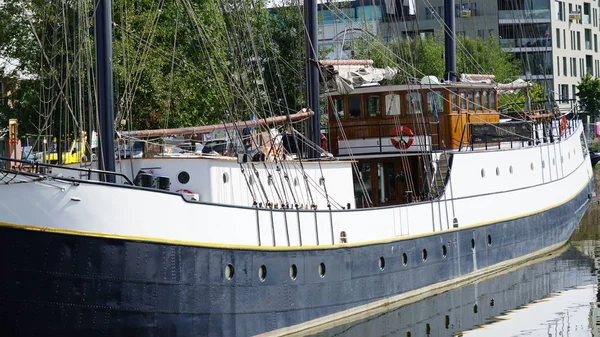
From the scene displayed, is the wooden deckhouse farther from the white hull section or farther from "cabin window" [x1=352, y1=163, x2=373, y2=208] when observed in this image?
the white hull section

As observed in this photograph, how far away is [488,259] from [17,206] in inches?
531

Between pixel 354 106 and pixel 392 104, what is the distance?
93cm

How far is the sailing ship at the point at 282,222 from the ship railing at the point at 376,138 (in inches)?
1.7

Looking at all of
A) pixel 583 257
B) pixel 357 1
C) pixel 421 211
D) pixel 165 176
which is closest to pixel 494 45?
pixel 357 1

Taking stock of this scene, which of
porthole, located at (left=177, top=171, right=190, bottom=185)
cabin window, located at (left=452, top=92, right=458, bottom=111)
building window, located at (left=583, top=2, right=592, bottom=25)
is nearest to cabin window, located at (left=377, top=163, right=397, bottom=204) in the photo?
cabin window, located at (left=452, top=92, right=458, bottom=111)

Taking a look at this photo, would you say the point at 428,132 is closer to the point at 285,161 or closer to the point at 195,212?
the point at 285,161

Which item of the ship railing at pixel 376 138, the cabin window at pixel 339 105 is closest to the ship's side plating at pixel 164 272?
the ship railing at pixel 376 138

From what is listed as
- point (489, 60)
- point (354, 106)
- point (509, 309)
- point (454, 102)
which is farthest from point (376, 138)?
point (489, 60)

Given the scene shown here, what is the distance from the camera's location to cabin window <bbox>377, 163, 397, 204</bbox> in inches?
967

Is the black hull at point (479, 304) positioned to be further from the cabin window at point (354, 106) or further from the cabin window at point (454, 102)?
the cabin window at point (354, 106)

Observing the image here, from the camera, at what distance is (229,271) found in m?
16.4

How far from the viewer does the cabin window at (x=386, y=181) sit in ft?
80.6

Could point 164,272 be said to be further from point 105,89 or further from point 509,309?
point 509,309

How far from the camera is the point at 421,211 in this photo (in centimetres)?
2211
